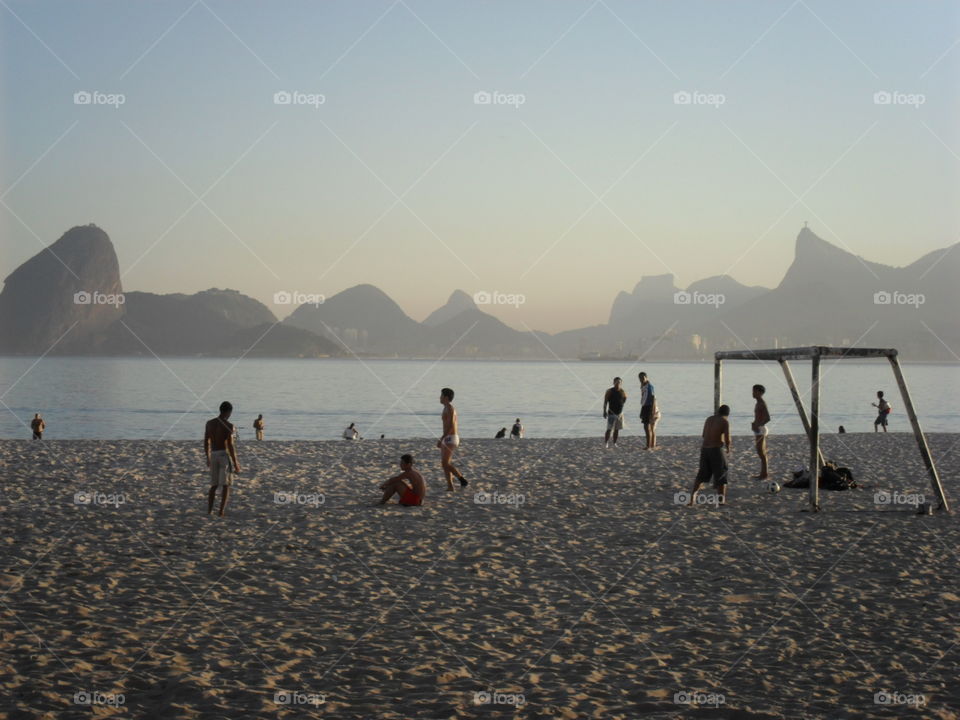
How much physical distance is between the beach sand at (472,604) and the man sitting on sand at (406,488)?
25 cm

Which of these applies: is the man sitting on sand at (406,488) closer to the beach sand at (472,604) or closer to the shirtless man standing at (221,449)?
the beach sand at (472,604)

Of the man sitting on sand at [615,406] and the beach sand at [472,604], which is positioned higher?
the man sitting on sand at [615,406]

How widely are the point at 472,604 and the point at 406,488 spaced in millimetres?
5653

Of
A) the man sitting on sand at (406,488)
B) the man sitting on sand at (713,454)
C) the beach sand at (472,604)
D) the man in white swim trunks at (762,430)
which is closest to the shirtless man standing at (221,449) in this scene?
the beach sand at (472,604)

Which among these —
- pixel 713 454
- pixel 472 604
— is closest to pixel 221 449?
pixel 472 604

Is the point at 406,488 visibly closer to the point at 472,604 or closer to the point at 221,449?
the point at 221,449

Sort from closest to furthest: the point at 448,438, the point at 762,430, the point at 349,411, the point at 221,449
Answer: the point at 221,449 → the point at 448,438 → the point at 762,430 → the point at 349,411

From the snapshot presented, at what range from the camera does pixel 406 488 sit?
1417 centimetres

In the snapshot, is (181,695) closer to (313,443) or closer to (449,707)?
(449,707)

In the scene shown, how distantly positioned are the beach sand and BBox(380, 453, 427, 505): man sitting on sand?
0.25 meters

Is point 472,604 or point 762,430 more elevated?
point 762,430

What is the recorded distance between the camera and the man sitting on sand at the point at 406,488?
46.3ft

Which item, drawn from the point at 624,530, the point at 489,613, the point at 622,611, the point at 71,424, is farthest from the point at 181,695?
the point at 71,424

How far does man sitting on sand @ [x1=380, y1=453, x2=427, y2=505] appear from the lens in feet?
46.3
